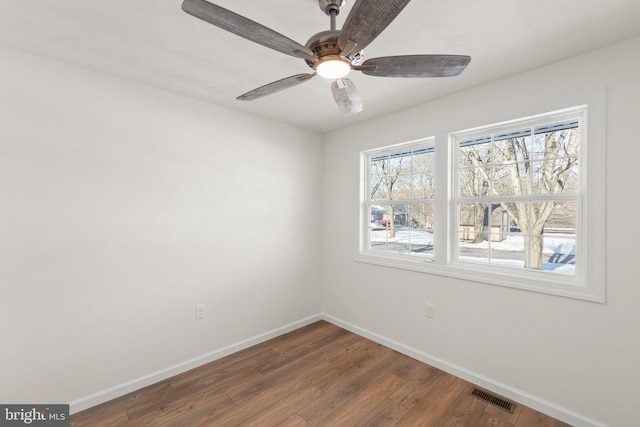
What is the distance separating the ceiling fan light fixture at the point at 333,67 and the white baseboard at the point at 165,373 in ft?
8.74

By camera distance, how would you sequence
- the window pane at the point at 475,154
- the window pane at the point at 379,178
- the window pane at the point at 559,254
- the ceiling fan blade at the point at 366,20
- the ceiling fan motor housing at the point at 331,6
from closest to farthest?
the ceiling fan blade at the point at 366,20 → the ceiling fan motor housing at the point at 331,6 → the window pane at the point at 559,254 → the window pane at the point at 475,154 → the window pane at the point at 379,178

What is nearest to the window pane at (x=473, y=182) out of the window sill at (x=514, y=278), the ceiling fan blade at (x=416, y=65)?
the window sill at (x=514, y=278)

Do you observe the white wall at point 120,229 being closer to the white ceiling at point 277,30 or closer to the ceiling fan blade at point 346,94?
the white ceiling at point 277,30

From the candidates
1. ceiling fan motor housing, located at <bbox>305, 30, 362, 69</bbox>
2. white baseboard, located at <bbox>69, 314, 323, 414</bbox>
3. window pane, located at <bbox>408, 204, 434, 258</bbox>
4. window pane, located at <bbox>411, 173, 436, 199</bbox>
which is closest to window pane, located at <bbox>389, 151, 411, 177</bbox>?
window pane, located at <bbox>411, 173, 436, 199</bbox>

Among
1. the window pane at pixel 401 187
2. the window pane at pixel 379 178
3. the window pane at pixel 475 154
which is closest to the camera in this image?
the window pane at pixel 475 154

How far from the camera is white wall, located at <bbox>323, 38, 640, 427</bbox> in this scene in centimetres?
170

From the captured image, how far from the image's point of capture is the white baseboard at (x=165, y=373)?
2018mm

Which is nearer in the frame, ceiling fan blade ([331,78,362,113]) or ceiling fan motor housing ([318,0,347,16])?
ceiling fan motor housing ([318,0,347,16])

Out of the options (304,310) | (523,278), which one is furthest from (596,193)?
(304,310)

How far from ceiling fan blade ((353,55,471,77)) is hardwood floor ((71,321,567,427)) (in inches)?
86.9

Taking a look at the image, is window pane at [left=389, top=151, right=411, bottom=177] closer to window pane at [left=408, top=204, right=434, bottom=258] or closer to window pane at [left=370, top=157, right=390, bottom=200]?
window pane at [left=370, top=157, right=390, bottom=200]

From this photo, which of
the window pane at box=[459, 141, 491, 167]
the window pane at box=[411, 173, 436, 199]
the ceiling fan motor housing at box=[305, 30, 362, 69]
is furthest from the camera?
the window pane at box=[411, 173, 436, 199]

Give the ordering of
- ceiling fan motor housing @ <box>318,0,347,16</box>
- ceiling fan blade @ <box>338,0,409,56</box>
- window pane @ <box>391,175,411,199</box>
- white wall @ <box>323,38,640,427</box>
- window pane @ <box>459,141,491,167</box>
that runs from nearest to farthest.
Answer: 1. ceiling fan blade @ <box>338,0,409,56</box>
2. ceiling fan motor housing @ <box>318,0,347,16</box>
3. white wall @ <box>323,38,640,427</box>
4. window pane @ <box>459,141,491,167</box>
5. window pane @ <box>391,175,411,199</box>

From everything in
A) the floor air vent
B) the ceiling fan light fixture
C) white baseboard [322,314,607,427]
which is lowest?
the floor air vent
